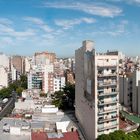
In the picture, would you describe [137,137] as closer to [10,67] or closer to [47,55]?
[10,67]

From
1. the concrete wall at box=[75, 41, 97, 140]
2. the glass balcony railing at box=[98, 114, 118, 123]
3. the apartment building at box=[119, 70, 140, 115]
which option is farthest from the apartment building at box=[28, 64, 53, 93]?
the glass balcony railing at box=[98, 114, 118, 123]

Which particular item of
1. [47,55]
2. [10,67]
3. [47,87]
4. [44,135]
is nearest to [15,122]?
[44,135]

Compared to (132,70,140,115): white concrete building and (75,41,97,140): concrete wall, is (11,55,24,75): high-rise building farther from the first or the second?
(75,41,97,140): concrete wall

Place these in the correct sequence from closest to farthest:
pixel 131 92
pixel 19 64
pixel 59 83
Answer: pixel 131 92, pixel 59 83, pixel 19 64

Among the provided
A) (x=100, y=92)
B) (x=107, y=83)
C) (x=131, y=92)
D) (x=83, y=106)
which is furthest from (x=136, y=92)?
(x=100, y=92)

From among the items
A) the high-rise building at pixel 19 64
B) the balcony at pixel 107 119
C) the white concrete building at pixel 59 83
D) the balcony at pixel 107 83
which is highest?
the high-rise building at pixel 19 64

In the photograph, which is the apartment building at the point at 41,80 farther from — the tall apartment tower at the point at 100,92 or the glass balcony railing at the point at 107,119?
the glass balcony railing at the point at 107,119

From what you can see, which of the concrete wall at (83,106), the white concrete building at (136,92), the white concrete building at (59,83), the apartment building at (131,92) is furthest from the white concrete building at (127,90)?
the white concrete building at (59,83)

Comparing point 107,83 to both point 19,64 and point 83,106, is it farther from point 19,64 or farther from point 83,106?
point 19,64
